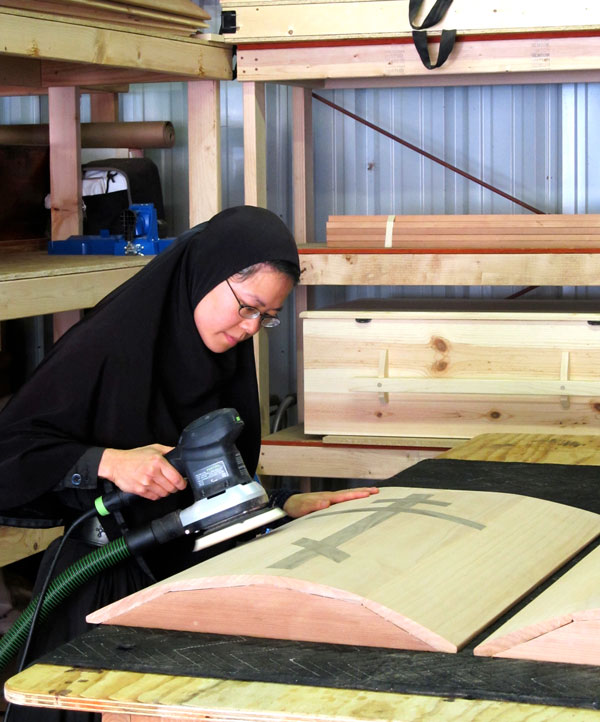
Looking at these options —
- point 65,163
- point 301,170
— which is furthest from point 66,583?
point 301,170

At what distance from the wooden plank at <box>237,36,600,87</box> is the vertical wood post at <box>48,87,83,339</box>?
64 cm

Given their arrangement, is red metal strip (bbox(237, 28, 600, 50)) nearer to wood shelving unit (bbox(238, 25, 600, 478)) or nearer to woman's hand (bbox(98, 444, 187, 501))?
wood shelving unit (bbox(238, 25, 600, 478))

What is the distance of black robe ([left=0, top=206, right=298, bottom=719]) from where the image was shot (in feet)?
6.00

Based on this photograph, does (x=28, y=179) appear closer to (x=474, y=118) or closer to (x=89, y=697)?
(x=474, y=118)

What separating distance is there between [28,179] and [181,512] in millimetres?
2392

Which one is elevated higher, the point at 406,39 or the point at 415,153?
the point at 406,39

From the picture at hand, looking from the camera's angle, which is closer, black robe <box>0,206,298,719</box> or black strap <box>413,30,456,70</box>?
black robe <box>0,206,298,719</box>

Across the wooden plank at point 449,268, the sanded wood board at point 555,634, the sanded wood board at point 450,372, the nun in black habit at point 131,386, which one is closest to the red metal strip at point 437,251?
the wooden plank at point 449,268

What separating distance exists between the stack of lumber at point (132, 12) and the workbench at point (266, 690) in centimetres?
176

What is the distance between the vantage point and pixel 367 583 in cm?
124

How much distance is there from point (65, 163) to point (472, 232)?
1357 millimetres

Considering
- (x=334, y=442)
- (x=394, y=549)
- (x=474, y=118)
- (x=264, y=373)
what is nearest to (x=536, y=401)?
(x=334, y=442)

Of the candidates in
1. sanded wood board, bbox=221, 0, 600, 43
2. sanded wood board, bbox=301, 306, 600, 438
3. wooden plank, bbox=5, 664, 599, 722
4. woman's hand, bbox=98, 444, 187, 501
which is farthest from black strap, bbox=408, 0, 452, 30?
wooden plank, bbox=5, 664, 599, 722

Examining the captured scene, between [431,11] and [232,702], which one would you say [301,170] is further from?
[232,702]
